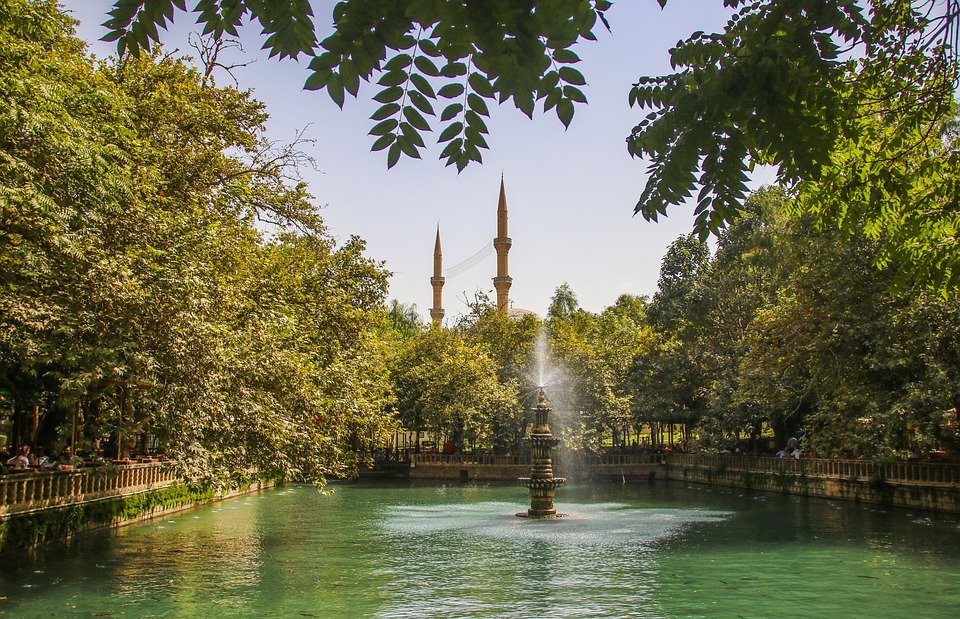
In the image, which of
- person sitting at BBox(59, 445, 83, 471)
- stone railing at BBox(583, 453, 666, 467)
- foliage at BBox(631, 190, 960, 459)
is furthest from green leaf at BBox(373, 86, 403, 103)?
stone railing at BBox(583, 453, 666, 467)

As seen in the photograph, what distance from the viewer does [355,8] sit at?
3.61 m

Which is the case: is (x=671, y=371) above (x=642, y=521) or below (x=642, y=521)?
above

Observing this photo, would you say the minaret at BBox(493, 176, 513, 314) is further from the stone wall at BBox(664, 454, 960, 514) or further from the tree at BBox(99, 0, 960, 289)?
the tree at BBox(99, 0, 960, 289)

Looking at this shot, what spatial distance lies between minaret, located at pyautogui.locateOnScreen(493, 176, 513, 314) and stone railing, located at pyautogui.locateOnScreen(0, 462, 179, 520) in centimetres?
4305

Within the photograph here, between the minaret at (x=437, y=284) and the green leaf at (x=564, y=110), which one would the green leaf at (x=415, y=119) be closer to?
the green leaf at (x=564, y=110)

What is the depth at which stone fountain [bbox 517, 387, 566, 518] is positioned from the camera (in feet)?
78.2

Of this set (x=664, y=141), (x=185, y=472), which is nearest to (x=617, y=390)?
(x=185, y=472)

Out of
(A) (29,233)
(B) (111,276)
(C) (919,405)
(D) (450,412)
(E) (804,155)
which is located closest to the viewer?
(E) (804,155)

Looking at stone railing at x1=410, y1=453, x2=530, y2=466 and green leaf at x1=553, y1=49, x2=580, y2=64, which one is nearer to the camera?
green leaf at x1=553, y1=49, x2=580, y2=64

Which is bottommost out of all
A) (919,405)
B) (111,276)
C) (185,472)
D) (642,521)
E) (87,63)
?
(642,521)

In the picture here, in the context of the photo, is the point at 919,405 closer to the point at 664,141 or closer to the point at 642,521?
the point at 642,521

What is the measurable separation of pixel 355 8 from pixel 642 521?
23.2 metres

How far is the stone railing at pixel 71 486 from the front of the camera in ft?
51.7

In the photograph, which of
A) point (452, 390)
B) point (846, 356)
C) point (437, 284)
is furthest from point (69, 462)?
point (437, 284)
